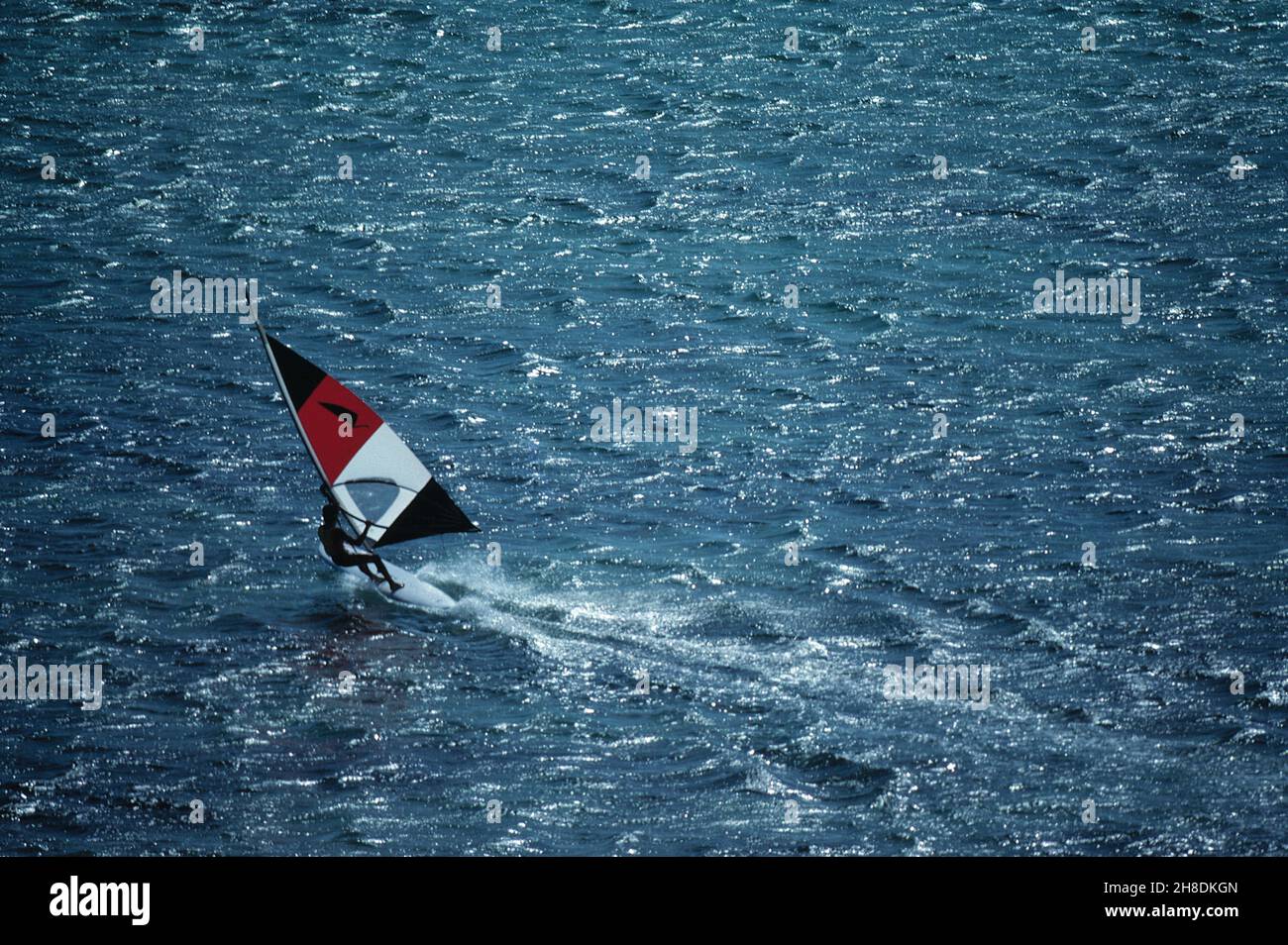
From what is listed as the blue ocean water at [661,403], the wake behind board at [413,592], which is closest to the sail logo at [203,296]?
the blue ocean water at [661,403]

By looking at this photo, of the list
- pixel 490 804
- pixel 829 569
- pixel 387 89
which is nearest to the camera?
pixel 490 804

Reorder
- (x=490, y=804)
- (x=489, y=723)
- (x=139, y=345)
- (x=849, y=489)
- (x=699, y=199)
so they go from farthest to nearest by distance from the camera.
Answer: (x=699, y=199) < (x=139, y=345) < (x=849, y=489) < (x=489, y=723) < (x=490, y=804)

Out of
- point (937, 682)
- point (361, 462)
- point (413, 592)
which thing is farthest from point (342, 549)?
point (937, 682)

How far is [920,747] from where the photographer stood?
104 ft

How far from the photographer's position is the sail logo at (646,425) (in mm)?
43062

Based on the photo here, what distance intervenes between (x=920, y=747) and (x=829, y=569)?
6516 mm

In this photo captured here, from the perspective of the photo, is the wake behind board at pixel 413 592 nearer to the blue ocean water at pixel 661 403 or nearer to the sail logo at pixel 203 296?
the blue ocean water at pixel 661 403

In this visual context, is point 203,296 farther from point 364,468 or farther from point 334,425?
point 364,468

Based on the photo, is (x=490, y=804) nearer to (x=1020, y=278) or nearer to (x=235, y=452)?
(x=235, y=452)

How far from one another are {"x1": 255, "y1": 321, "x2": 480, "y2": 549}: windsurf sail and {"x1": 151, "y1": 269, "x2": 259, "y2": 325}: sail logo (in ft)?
45.5

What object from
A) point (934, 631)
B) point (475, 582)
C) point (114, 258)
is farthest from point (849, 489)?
point (114, 258)

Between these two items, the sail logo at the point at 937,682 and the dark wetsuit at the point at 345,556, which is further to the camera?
the dark wetsuit at the point at 345,556

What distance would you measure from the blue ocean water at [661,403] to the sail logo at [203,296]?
0.67 meters

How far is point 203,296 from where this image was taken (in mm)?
49688
